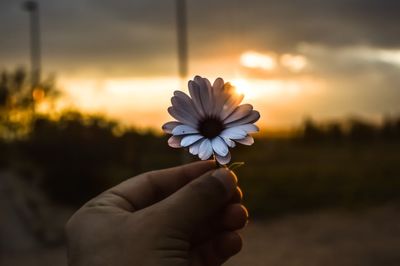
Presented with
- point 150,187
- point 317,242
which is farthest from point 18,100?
point 150,187

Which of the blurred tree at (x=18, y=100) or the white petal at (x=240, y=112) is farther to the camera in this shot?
the blurred tree at (x=18, y=100)

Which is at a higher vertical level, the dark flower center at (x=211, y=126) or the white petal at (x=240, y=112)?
the white petal at (x=240, y=112)

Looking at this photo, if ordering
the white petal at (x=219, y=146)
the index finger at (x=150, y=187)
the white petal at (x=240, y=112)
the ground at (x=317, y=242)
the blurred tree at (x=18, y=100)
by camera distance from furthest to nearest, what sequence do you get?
the blurred tree at (x=18, y=100) → the ground at (x=317, y=242) → the index finger at (x=150, y=187) → the white petal at (x=240, y=112) → the white petal at (x=219, y=146)

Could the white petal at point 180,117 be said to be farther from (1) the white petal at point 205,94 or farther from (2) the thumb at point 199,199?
(2) the thumb at point 199,199

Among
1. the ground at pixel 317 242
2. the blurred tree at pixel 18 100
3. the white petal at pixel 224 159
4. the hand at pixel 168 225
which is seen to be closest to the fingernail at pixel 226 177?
the hand at pixel 168 225

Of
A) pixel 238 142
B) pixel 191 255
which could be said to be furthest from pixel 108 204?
pixel 238 142

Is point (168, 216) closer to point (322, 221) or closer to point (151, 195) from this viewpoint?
point (151, 195)
